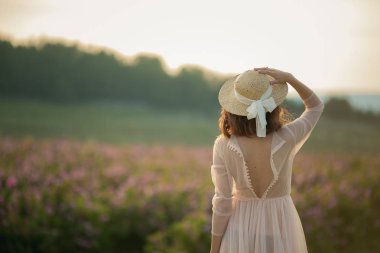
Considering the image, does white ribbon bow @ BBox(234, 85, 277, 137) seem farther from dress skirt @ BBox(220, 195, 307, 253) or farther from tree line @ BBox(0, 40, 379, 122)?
tree line @ BBox(0, 40, 379, 122)

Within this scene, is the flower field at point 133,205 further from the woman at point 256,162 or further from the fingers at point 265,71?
the fingers at point 265,71

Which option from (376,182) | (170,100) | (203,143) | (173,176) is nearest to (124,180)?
(173,176)

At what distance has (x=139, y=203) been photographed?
4871 mm

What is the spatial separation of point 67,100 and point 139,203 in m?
8.80

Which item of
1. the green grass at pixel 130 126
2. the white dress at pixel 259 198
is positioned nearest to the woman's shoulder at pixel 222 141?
the white dress at pixel 259 198

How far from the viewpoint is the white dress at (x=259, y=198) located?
2059 millimetres

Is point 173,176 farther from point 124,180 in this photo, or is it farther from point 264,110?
point 264,110

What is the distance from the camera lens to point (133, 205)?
15.9 ft

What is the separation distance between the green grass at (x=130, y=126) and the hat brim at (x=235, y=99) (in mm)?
7839

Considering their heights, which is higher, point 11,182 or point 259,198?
point 259,198

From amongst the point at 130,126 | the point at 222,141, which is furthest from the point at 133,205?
the point at 130,126

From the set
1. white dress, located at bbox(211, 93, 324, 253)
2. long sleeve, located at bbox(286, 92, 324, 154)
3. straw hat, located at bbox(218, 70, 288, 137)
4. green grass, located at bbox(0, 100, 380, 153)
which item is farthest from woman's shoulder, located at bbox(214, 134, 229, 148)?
green grass, located at bbox(0, 100, 380, 153)

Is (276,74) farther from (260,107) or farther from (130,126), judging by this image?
(130,126)

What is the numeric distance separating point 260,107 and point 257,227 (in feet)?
2.11
